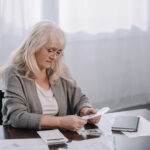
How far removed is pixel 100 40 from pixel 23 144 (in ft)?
9.81

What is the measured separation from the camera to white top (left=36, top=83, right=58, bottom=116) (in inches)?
78.0

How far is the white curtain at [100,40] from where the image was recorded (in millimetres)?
3568

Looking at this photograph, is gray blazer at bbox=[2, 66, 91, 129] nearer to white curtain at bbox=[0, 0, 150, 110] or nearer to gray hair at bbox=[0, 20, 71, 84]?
gray hair at bbox=[0, 20, 71, 84]

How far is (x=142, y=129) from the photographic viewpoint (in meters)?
1.78

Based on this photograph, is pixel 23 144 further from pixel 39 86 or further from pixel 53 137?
pixel 39 86

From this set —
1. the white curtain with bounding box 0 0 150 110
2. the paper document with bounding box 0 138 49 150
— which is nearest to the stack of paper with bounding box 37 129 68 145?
the paper document with bounding box 0 138 49 150

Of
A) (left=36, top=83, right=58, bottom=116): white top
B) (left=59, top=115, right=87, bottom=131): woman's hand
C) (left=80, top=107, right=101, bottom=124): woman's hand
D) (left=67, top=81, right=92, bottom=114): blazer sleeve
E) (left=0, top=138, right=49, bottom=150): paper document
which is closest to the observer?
(left=0, top=138, right=49, bottom=150): paper document

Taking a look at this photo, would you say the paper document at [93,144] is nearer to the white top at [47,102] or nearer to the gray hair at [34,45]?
the white top at [47,102]

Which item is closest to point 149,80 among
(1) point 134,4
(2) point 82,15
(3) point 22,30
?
(1) point 134,4

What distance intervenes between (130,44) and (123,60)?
10.8 inches

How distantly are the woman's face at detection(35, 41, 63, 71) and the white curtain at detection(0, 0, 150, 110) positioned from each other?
162 centimetres

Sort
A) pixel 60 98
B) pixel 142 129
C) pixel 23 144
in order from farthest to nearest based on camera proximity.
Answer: pixel 60 98 → pixel 142 129 → pixel 23 144

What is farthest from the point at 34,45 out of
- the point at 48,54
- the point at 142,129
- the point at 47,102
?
the point at 142,129

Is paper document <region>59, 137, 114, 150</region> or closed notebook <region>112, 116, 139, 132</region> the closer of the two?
paper document <region>59, 137, 114, 150</region>
